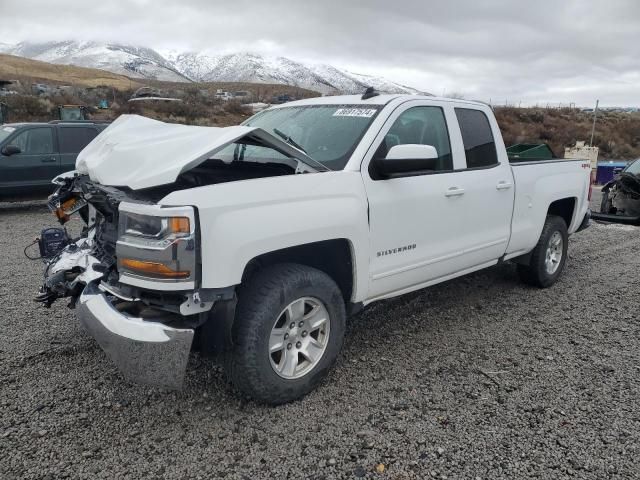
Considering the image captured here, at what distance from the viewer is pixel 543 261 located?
17.5ft

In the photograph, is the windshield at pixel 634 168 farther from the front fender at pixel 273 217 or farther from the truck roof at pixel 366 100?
the front fender at pixel 273 217

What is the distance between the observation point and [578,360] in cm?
379

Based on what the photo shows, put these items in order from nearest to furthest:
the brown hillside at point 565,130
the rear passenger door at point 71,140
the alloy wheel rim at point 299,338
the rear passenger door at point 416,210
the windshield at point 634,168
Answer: the alloy wheel rim at point 299,338 → the rear passenger door at point 416,210 → the windshield at point 634,168 → the rear passenger door at point 71,140 → the brown hillside at point 565,130

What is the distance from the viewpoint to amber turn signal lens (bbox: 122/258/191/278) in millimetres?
2566

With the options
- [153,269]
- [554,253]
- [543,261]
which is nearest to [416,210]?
[153,269]

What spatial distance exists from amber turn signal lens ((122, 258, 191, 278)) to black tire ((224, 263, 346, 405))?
45 centimetres

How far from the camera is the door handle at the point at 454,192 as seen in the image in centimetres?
390

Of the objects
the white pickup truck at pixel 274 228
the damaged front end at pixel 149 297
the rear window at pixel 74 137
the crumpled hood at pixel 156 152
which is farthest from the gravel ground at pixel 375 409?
the rear window at pixel 74 137

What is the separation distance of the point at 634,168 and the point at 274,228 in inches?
362

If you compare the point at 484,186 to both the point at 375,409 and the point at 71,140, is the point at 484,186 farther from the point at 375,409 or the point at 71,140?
the point at 71,140

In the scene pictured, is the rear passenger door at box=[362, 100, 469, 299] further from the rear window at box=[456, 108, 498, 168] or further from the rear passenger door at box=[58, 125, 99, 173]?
the rear passenger door at box=[58, 125, 99, 173]

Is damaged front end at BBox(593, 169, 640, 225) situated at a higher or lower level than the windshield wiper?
lower

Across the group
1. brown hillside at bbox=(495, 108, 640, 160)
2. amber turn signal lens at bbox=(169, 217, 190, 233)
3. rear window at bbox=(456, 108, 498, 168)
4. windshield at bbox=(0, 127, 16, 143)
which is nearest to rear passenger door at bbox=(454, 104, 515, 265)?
rear window at bbox=(456, 108, 498, 168)

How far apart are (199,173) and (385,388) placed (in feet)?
6.57
